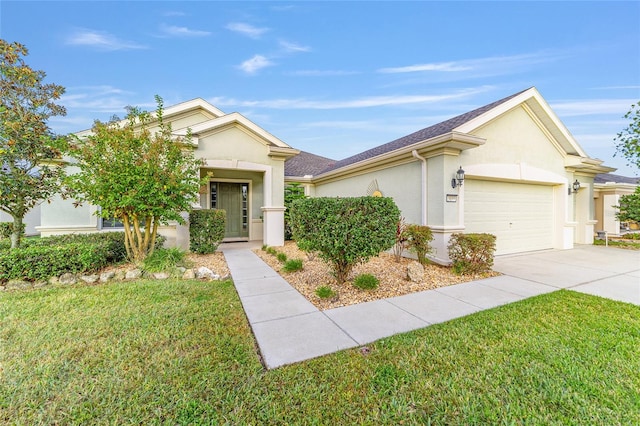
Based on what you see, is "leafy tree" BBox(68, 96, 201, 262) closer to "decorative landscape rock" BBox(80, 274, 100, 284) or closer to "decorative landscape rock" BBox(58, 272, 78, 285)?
"decorative landscape rock" BBox(80, 274, 100, 284)

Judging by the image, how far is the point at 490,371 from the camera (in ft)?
8.30

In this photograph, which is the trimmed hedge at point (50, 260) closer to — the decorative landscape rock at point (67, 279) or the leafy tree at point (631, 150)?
the decorative landscape rock at point (67, 279)

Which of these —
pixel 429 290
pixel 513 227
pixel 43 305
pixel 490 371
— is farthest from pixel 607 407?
pixel 513 227

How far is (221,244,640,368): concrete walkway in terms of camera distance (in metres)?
3.15

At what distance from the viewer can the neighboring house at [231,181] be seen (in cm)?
891

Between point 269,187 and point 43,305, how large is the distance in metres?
6.80

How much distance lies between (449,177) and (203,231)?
767 centimetres

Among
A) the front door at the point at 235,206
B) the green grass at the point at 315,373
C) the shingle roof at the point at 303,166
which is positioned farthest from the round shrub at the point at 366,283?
the shingle roof at the point at 303,166

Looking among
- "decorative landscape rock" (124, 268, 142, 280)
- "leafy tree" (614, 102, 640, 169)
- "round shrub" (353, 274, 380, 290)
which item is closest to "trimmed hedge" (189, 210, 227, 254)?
"decorative landscape rock" (124, 268, 142, 280)

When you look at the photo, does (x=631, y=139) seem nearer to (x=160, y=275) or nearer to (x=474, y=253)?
(x=474, y=253)

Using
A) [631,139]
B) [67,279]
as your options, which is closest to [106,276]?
[67,279]

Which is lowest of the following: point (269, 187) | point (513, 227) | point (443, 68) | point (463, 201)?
point (513, 227)

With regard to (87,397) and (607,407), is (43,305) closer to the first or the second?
(87,397)

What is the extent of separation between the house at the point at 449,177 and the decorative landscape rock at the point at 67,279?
321 cm
